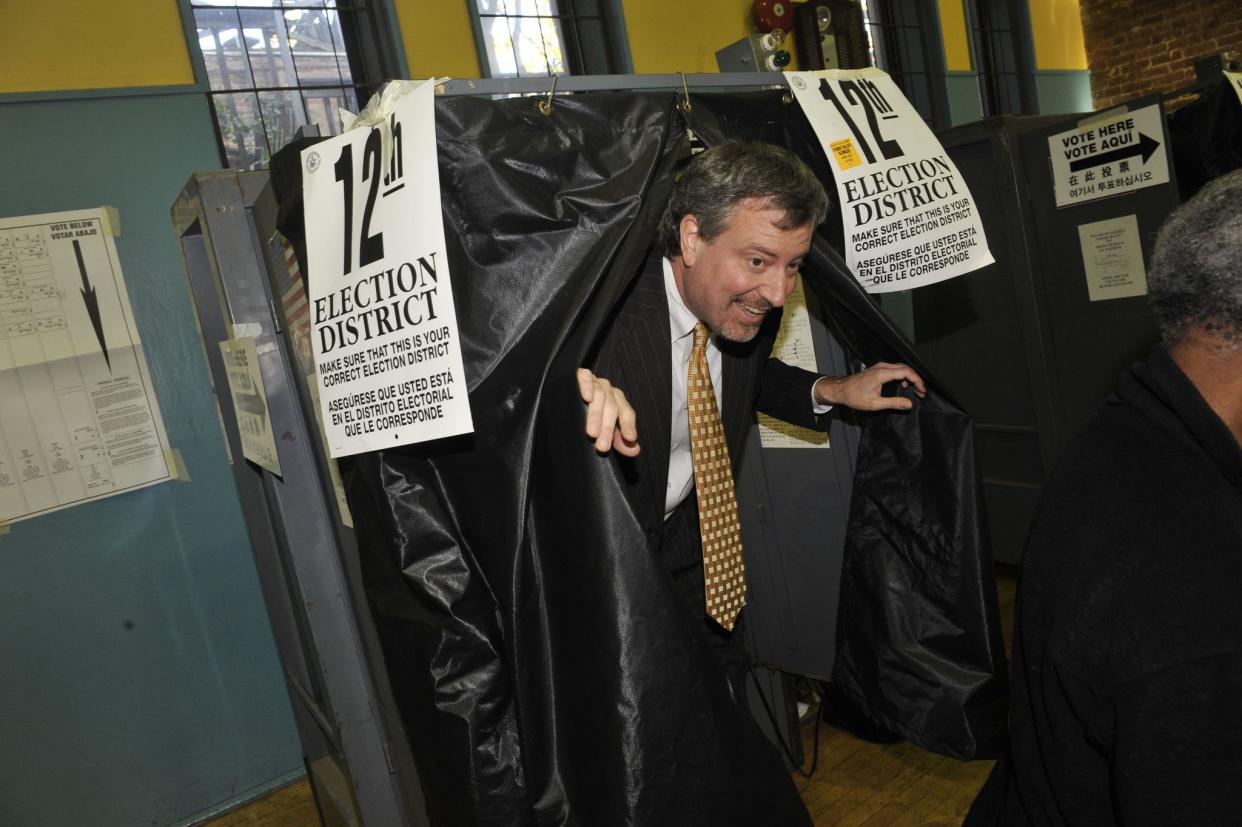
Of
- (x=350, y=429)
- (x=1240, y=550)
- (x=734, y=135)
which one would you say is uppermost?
(x=734, y=135)

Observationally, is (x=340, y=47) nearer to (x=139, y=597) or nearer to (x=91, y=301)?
(x=91, y=301)

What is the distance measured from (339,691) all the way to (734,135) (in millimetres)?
1279

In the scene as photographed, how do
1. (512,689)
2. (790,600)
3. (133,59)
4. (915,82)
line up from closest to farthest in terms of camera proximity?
(512,689) < (790,600) < (133,59) < (915,82)

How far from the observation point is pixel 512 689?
1300 mm

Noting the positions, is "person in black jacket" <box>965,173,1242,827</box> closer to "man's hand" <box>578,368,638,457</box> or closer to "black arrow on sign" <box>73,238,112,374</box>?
"man's hand" <box>578,368,638,457</box>

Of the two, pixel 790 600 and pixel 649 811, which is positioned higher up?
pixel 649 811

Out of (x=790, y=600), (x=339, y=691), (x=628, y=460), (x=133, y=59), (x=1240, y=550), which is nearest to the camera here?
(x=1240, y=550)

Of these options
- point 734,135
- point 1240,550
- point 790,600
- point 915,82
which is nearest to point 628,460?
point 734,135

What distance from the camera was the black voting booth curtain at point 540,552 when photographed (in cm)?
119

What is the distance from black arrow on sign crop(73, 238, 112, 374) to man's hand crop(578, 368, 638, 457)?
7.04 ft

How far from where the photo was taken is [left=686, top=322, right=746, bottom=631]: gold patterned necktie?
5.60 feet

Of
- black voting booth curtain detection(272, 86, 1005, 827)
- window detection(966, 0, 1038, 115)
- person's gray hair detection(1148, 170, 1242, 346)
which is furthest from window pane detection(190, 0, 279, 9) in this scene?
window detection(966, 0, 1038, 115)

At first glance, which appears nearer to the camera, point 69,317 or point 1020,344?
point 69,317

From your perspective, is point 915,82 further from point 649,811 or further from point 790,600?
point 649,811
